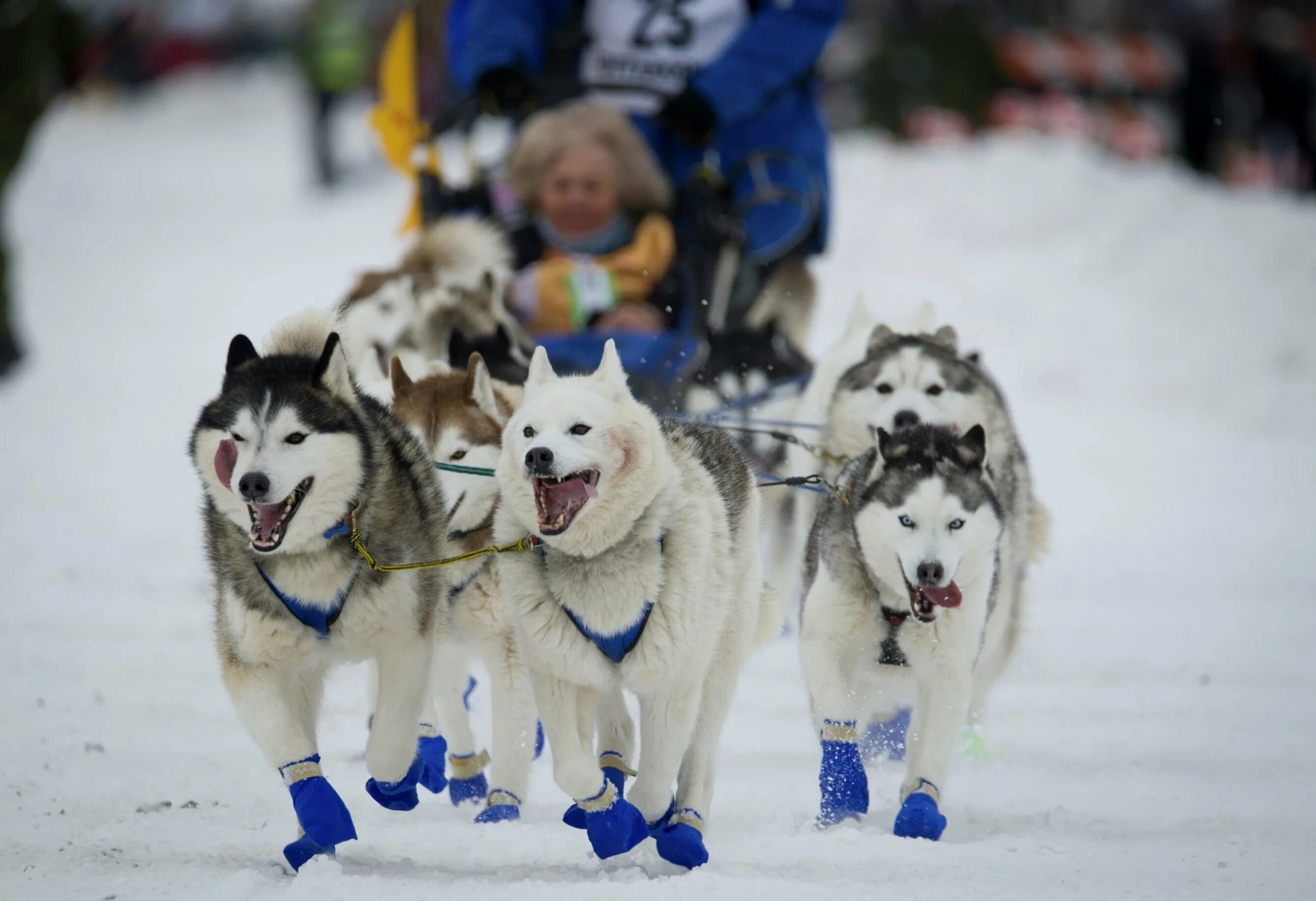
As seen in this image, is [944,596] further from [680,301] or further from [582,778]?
[680,301]

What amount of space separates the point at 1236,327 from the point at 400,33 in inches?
252

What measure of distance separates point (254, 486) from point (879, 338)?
1995mm

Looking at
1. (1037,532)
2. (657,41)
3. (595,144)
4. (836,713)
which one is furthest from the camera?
(657,41)

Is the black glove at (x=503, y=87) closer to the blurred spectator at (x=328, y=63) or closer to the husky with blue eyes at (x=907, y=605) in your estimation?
the husky with blue eyes at (x=907, y=605)

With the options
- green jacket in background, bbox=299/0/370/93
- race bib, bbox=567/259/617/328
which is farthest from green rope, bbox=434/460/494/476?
green jacket in background, bbox=299/0/370/93

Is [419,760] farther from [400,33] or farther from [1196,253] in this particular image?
[1196,253]

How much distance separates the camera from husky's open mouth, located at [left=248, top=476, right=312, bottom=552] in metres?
2.78

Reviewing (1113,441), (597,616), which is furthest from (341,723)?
(1113,441)

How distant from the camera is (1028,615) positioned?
5426 millimetres

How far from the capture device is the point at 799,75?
5.61 m

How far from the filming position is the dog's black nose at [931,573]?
10.6ft

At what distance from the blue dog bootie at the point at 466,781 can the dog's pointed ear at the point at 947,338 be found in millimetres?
1653

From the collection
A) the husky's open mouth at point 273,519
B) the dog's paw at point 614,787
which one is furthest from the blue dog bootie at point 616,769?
the husky's open mouth at point 273,519

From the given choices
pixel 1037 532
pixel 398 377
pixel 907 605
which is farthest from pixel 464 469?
pixel 1037 532
